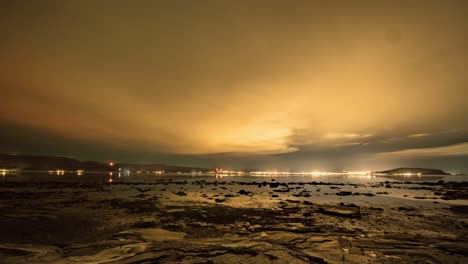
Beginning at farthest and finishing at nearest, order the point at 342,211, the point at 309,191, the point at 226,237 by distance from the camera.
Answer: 1. the point at 309,191
2. the point at 342,211
3. the point at 226,237

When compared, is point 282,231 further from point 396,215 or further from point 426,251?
point 396,215

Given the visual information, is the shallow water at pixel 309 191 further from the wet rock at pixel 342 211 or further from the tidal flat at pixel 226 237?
the tidal flat at pixel 226 237

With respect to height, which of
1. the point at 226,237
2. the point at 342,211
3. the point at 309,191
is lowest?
the point at 309,191

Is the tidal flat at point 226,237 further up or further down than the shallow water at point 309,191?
further up

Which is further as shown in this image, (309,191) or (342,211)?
(309,191)

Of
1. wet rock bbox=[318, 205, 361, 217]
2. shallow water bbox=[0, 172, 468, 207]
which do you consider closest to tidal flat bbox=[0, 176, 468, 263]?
wet rock bbox=[318, 205, 361, 217]

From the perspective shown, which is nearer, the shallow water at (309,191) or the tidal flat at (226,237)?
the tidal flat at (226,237)

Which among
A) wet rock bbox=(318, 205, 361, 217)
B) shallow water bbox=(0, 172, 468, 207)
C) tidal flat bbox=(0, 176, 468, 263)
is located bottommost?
shallow water bbox=(0, 172, 468, 207)

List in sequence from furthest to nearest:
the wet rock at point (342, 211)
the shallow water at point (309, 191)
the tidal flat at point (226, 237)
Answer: the shallow water at point (309, 191) → the wet rock at point (342, 211) → the tidal flat at point (226, 237)

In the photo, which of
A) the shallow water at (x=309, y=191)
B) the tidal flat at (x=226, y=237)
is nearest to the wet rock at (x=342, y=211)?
the tidal flat at (x=226, y=237)

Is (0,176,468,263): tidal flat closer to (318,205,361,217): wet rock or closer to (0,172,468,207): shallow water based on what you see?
(318,205,361,217): wet rock

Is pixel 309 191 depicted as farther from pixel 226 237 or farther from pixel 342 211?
pixel 226 237

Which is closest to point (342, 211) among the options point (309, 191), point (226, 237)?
point (226, 237)

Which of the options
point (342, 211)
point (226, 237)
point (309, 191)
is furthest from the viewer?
point (309, 191)
